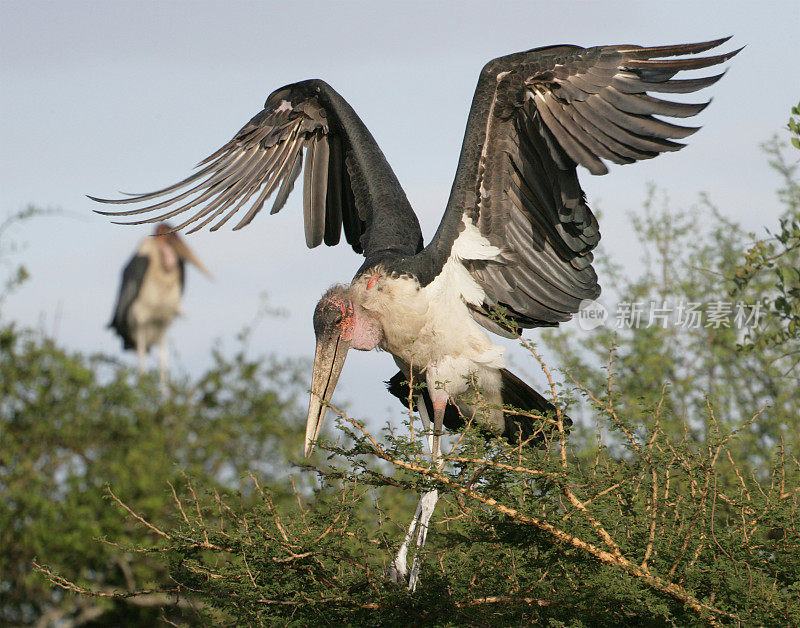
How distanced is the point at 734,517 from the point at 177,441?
4.41 m

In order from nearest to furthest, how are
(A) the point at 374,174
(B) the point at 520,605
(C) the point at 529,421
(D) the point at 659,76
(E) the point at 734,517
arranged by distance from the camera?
(B) the point at 520,605 → (E) the point at 734,517 → (D) the point at 659,76 → (C) the point at 529,421 → (A) the point at 374,174

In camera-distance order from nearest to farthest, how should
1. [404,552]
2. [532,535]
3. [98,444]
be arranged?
[532,535]
[404,552]
[98,444]

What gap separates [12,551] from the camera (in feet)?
21.5

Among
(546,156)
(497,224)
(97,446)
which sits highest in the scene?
(546,156)

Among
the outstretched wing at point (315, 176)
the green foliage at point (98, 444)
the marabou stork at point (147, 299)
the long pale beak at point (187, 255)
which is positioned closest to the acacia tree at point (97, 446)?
the green foliage at point (98, 444)

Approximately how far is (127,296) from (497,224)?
32.5ft

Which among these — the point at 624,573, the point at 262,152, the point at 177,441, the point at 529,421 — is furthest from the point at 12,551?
the point at 624,573

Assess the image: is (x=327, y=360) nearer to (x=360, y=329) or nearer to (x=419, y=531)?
(x=360, y=329)

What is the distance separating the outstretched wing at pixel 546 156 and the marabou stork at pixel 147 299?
9.46 metres

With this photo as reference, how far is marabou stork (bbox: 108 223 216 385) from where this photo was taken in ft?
43.0

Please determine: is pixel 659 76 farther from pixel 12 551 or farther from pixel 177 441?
pixel 12 551

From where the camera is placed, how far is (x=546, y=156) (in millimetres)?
3955

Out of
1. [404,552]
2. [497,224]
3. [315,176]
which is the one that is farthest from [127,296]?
[404,552]

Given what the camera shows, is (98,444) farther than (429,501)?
Yes
